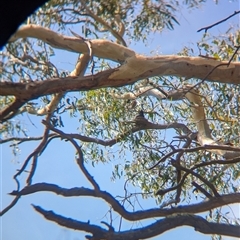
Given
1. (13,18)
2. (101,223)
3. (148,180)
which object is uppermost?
(148,180)

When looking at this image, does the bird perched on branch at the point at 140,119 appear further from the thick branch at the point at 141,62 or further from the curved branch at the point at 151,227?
the curved branch at the point at 151,227

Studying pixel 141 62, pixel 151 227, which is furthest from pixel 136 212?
pixel 141 62

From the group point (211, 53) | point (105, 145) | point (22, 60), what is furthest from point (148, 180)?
point (22, 60)

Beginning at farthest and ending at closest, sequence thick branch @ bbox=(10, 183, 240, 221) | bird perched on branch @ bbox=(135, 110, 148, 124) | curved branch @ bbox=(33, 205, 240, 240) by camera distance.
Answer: bird perched on branch @ bbox=(135, 110, 148, 124) < thick branch @ bbox=(10, 183, 240, 221) < curved branch @ bbox=(33, 205, 240, 240)

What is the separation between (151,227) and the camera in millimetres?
3674

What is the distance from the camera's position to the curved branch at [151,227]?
352 cm

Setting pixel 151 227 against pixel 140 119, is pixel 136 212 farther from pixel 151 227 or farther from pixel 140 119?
pixel 140 119

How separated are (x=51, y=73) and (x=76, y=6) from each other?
2.16 ft

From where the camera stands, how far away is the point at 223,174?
5.20m

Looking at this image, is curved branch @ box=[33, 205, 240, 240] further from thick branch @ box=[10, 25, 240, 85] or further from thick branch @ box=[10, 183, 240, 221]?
thick branch @ box=[10, 25, 240, 85]

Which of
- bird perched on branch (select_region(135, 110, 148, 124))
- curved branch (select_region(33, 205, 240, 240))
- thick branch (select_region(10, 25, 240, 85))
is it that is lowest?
curved branch (select_region(33, 205, 240, 240))

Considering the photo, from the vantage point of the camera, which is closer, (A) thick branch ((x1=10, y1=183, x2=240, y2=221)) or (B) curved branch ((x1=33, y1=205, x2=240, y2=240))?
(B) curved branch ((x1=33, y1=205, x2=240, y2=240))

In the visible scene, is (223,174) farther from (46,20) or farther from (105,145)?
(46,20)

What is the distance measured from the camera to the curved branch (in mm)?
3520
